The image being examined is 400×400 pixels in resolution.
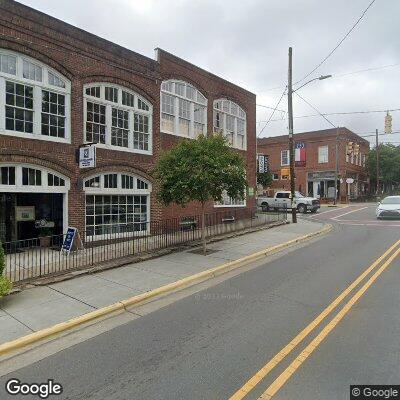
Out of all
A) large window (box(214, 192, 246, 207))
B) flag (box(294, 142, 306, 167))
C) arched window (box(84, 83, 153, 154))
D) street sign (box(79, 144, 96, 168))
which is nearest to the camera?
street sign (box(79, 144, 96, 168))

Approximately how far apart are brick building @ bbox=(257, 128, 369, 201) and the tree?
1224 inches

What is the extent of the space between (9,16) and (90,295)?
376 inches

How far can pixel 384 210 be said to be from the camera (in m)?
24.0

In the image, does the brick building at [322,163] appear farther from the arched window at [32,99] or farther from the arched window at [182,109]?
the arched window at [32,99]

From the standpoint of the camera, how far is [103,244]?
1483 centimetres

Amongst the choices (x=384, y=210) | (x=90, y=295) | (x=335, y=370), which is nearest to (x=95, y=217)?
(x=90, y=295)

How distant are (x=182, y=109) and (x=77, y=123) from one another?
6635 mm

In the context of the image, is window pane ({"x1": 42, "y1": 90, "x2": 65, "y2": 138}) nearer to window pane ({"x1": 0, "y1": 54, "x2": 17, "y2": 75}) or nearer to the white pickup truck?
window pane ({"x1": 0, "y1": 54, "x2": 17, "y2": 75})

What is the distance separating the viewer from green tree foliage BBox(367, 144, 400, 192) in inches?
1970

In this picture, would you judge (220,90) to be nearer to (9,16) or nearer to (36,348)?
(9,16)

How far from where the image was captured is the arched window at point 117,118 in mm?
14812

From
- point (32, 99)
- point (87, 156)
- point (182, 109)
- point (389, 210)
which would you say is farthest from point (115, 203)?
point (389, 210)

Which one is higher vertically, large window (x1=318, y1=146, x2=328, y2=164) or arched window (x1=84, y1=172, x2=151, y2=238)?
large window (x1=318, y1=146, x2=328, y2=164)

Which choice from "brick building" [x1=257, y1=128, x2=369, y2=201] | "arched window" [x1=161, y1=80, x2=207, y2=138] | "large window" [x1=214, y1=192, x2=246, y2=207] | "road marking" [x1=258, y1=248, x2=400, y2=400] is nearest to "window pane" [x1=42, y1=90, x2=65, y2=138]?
"arched window" [x1=161, y1=80, x2=207, y2=138]
